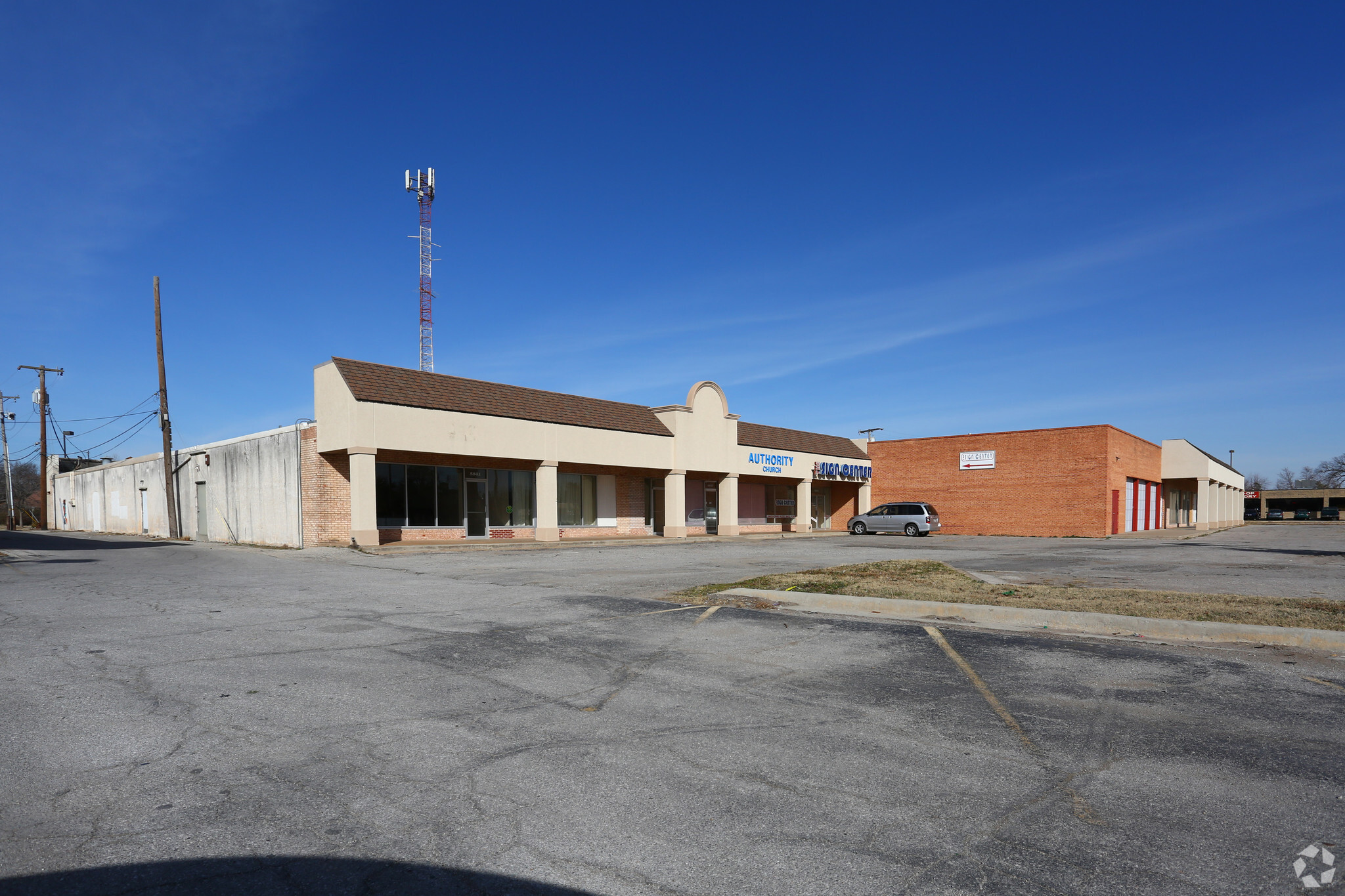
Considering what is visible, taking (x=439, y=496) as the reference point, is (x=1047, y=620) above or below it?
below

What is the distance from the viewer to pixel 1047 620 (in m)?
9.62

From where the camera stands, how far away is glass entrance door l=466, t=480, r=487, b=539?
2838cm

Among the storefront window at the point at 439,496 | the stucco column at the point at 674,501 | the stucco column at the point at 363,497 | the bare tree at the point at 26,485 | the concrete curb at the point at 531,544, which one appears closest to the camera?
the stucco column at the point at 363,497

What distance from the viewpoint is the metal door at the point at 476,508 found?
28.4 metres

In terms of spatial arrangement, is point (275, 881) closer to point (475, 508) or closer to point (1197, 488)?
point (475, 508)

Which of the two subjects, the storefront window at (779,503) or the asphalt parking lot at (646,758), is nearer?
the asphalt parking lot at (646,758)

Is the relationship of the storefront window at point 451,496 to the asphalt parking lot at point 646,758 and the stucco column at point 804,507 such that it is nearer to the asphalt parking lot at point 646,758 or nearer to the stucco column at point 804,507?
the asphalt parking lot at point 646,758

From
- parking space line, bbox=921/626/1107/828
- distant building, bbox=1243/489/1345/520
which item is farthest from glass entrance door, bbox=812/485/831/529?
distant building, bbox=1243/489/1345/520

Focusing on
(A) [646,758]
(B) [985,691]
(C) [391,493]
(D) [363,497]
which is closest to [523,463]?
(C) [391,493]

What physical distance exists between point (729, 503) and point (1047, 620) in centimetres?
2773

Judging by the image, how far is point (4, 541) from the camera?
30.1 m

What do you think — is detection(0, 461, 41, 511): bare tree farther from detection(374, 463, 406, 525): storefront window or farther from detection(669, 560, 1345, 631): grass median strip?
detection(669, 560, 1345, 631): grass median strip

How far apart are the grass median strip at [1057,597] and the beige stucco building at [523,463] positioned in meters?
Result: 14.1

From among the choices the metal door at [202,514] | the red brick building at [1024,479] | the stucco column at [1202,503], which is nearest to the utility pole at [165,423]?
the metal door at [202,514]
